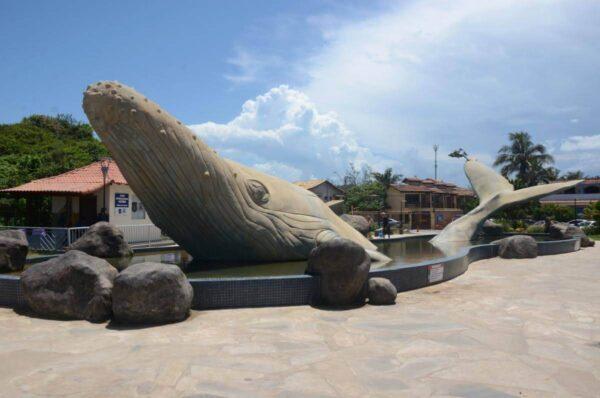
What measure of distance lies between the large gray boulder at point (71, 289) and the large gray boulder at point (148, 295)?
1.07ft

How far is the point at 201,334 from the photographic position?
5.89 m

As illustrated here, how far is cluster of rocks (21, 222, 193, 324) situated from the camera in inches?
246

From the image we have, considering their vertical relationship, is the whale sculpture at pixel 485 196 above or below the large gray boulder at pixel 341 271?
above

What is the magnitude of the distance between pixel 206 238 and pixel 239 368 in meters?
6.24

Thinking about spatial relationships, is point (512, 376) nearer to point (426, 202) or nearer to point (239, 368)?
point (239, 368)

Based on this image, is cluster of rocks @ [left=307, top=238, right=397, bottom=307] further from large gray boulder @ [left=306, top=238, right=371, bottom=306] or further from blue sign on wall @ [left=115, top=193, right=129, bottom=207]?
blue sign on wall @ [left=115, top=193, right=129, bottom=207]

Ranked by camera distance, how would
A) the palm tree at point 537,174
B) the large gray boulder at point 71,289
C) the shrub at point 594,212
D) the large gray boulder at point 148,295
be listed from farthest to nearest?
1. the palm tree at point 537,174
2. the shrub at point 594,212
3. the large gray boulder at point 71,289
4. the large gray boulder at point 148,295

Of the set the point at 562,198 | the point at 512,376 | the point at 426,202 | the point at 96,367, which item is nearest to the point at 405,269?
the point at 512,376

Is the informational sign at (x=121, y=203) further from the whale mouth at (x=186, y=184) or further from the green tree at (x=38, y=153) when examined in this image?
the whale mouth at (x=186, y=184)

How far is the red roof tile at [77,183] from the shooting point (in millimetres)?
19797

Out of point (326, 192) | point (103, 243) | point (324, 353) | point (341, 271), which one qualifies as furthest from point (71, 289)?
point (326, 192)

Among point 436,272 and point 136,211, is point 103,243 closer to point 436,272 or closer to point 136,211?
point 436,272

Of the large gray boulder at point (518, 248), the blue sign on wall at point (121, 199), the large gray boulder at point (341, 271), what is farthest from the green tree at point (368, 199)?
the large gray boulder at point (341, 271)

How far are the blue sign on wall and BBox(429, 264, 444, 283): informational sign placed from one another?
49.8ft
